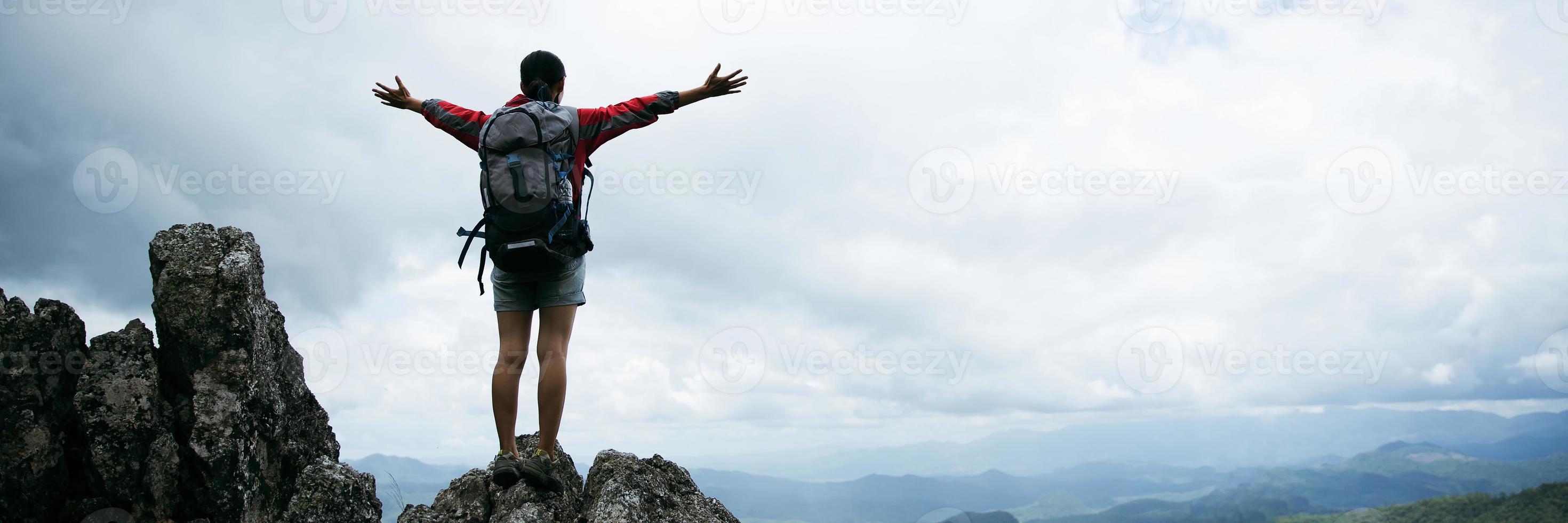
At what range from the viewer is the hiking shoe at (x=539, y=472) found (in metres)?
8.77

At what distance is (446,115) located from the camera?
30.2ft

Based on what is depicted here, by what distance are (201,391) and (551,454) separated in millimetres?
3794

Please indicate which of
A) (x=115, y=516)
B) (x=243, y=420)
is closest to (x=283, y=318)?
(x=243, y=420)

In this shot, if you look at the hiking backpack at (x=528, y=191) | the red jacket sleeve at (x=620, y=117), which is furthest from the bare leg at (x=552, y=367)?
the red jacket sleeve at (x=620, y=117)

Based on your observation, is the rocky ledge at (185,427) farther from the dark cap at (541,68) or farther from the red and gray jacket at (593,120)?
the dark cap at (541,68)

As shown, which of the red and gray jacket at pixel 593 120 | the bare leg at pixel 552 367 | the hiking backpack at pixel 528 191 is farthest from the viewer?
the red and gray jacket at pixel 593 120

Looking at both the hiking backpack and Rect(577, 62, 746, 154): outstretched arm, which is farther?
Rect(577, 62, 746, 154): outstretched arm

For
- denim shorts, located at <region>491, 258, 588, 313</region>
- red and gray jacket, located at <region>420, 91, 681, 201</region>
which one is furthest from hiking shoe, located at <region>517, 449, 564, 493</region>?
red and gray jacket, located at <region>420, 91, 681, 201</region>

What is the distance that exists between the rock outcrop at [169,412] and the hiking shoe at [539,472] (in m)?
1.96

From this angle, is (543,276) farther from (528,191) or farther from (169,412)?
(169,412)

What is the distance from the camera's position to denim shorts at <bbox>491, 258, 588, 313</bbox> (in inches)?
344

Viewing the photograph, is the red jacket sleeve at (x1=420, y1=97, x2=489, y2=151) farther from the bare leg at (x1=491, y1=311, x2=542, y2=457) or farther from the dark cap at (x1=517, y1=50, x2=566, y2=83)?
the bare leg at (x1=491, y1=311, x2=542, y2=457)

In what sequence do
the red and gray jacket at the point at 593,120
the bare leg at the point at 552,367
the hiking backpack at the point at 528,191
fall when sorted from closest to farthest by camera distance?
1. the hiking backpack at the point at 528,191
2. the bare leg at the point at 552,367
3. the red and gray jacket at the point at 593,120

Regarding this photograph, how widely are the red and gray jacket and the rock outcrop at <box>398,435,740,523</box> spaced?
3238 millimetres
